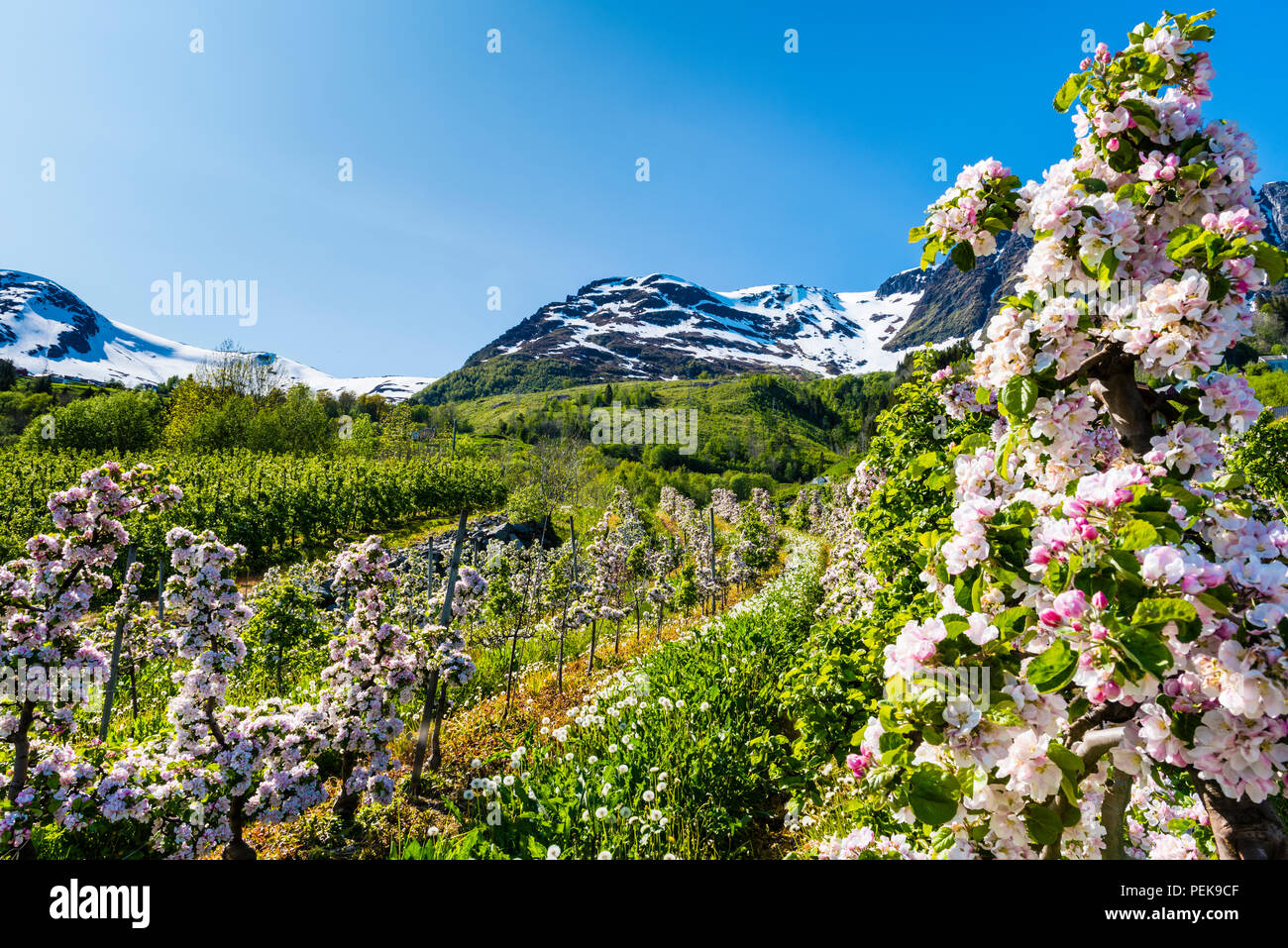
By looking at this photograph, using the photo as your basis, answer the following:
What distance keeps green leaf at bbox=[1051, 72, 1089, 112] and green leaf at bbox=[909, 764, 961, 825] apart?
2825 mm

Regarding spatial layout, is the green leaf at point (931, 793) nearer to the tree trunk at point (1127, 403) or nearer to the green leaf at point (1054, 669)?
the green leaf at point (1054, 669)

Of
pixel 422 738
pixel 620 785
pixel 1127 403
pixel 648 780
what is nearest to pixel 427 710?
pixel 422 738

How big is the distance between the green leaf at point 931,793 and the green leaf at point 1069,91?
2.83 meters

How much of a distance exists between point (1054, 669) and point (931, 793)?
19.9 inches

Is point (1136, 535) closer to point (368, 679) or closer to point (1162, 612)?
point (1162, 612)

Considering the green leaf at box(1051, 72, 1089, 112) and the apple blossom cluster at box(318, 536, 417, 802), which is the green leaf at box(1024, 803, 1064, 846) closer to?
the green leaf at box(1051, 72, 1089, 112)

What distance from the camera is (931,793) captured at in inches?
64.1

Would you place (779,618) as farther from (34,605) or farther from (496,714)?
(34,605)

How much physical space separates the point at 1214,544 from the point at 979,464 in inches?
28.1

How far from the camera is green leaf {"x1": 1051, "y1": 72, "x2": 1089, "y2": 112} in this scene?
2.42 meters

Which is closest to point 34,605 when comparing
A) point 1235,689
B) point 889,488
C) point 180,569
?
point 180,569

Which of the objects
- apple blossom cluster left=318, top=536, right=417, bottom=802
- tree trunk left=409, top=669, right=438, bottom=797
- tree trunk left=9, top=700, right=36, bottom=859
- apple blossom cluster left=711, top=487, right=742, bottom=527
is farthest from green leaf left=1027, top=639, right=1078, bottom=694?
apple blossom cluster left=711, top=487, right=742, bottom=527

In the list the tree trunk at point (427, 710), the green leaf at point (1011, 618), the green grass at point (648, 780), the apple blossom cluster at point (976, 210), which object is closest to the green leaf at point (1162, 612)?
the green leaf at point (1011, 618)
